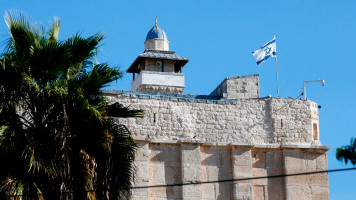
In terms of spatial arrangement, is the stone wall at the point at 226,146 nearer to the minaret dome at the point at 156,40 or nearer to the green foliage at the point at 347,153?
the green foliage at the point at 347,153

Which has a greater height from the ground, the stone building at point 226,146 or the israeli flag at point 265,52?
the israeli flag at point 265,52

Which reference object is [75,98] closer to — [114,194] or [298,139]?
[114,194]

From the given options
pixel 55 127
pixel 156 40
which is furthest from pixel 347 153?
pixel 156 40

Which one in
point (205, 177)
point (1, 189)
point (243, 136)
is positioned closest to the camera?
point (1, 189)

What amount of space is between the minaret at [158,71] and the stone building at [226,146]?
1448cm

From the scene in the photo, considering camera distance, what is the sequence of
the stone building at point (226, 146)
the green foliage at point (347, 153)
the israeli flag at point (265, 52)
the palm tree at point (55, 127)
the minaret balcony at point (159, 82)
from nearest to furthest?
the green foliage at point (347, 153), the palm tree at point (55, 127), the stone building at point (226, 146), the israeli flag at point (265, 52), the minaret balcony at point (159, 82)

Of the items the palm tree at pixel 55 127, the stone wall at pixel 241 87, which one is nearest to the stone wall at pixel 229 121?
the stone wall at pixel 241 87

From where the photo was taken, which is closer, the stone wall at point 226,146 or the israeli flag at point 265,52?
the stone wall at point 226,146

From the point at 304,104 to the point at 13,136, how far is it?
12.1 metres

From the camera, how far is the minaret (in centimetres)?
3812

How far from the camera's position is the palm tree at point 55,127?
1350 centimetres

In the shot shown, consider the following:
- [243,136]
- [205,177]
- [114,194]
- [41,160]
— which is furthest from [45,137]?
[243,136]

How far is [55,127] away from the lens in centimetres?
1398

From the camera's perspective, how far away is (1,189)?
13.0 meters
